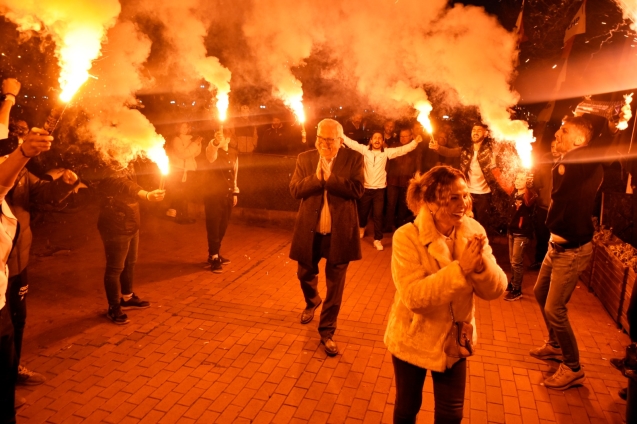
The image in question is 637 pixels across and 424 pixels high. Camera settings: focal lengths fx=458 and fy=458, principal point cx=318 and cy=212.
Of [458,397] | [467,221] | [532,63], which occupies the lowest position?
[458,397]

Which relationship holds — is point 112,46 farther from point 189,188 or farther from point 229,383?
point 229,383

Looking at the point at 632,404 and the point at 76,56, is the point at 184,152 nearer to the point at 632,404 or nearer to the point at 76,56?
the point at 76,56

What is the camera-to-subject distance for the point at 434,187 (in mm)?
2965

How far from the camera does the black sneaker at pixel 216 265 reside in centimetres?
756

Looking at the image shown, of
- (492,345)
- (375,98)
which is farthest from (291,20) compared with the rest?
(492,345)

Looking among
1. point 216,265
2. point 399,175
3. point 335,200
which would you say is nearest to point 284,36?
point 399,175

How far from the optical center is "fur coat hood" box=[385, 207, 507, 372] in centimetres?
270

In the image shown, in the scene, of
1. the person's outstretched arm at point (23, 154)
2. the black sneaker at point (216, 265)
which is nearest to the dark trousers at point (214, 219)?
the black sneaker at point (216, 265)

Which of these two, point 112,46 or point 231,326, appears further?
point 112,46

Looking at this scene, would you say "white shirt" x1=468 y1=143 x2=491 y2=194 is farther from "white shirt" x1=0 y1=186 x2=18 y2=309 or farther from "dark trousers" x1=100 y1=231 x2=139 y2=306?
"white shirt" x1=0 y1=186 x2=18 y2=309

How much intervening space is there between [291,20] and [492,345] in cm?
796

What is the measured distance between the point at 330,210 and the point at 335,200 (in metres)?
0.12

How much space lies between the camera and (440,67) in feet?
30.3

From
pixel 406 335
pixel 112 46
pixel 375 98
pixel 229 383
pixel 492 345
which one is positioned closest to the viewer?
pixel 406 335
